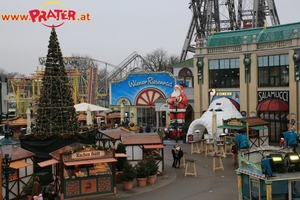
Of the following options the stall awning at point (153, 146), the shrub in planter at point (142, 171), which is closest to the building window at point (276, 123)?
the stall awning at point (153, 146)

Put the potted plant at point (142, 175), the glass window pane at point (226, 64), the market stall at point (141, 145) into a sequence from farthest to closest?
the glass window pane at point (226, 64) < the market stall at point (141, 145) < the potted plant at point (142, 175)

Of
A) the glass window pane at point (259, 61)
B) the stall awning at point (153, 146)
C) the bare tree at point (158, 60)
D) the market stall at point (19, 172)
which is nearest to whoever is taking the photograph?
the market stall at point (19, 172)

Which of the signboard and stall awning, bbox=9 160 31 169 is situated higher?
the signboard

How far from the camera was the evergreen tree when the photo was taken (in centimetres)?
2062

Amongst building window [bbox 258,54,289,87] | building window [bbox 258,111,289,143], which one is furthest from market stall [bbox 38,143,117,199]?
Result: building window [bbox 258,54,289,87]

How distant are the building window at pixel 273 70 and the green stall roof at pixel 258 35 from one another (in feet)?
6.56

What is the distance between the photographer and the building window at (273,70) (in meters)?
31.3

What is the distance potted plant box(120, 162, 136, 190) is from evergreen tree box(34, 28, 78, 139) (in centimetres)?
440

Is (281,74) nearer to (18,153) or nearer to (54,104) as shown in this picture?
(54,104)

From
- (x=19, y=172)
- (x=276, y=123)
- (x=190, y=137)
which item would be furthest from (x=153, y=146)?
(x=276, y=123)

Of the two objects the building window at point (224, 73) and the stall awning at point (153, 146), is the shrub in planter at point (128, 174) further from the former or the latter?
the building window at point (224, 73)

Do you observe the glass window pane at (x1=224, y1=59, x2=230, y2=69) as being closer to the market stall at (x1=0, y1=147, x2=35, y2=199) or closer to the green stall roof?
the green stall roof

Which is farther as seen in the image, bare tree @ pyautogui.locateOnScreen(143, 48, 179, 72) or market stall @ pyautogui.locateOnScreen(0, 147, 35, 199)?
bare tree @ pyautogui.locateOnScreen(143, 48, 179, 72)

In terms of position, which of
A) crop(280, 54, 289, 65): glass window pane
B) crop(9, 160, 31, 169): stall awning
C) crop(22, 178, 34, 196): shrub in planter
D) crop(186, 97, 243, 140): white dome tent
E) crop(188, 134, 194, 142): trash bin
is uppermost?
crop(280, 54, 289, 65): glass window pane
